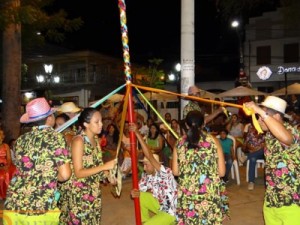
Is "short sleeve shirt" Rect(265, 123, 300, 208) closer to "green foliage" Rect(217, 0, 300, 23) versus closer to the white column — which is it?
the white column

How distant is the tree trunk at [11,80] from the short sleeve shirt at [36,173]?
7622mm

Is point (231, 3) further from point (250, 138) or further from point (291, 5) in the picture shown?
point (250, 138)

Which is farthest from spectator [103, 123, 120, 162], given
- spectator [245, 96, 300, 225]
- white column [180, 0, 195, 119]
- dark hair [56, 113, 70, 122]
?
spectator [245, 96, 300, 225]

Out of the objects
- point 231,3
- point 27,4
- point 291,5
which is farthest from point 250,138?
point 27,4

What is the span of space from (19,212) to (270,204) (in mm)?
2340

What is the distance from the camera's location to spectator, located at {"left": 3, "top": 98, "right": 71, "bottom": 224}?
10.8 ft

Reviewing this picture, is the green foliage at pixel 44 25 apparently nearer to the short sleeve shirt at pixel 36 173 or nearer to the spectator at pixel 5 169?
the spectator at pixel 5 169

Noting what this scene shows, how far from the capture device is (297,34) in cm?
3538

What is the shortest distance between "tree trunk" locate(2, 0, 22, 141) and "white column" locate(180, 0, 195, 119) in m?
5.29

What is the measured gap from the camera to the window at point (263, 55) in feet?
122

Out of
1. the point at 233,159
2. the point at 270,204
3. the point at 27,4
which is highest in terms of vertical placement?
the point at 27,4

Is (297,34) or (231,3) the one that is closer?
(231,3)

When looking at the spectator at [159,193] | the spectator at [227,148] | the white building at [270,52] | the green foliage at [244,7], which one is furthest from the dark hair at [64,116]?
the white building at [270,52]

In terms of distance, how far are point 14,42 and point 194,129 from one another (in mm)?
7793
